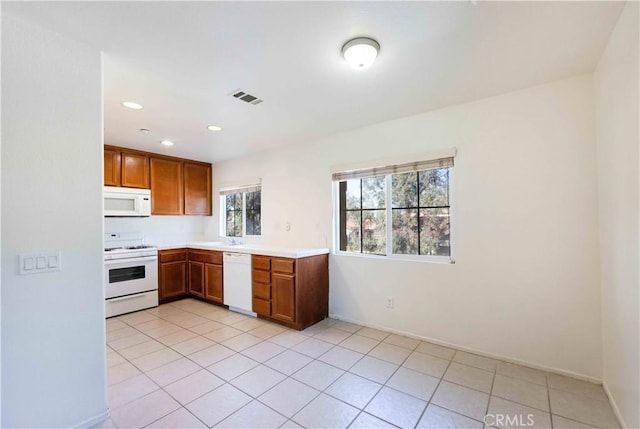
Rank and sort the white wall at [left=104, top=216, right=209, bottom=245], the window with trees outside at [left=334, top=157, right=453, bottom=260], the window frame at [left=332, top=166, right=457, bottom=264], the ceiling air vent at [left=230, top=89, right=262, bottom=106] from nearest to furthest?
the ceiling air vent at [left=230, top=89, right=262, bottom=106]
the window frame at [left=332, top=166, right=457, bottom=264]
the window with trees outside at [left=334, top=157, right=453, bottom=260]
the white wall at [left=104, top=216, right=209, bottom=245]

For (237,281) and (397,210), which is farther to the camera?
(237,281)

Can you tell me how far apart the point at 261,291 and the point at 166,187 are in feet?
8.30

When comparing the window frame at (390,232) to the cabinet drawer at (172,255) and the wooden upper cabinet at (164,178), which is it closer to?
the cabinet drawer at (172,255)

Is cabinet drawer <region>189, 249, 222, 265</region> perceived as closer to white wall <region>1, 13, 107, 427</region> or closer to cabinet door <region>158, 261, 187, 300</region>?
cabinet door <region>158, 261, 187, 300</region>

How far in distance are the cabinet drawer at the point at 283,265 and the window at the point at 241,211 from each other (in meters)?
1.30

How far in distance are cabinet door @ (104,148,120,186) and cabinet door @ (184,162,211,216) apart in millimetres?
1012

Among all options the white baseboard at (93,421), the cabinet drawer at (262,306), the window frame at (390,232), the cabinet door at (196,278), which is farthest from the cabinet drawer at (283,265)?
the white baseboard at (93,421)

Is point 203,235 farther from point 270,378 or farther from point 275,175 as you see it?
point 270,378

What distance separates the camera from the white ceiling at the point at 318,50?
1518 mm

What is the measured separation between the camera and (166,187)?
473 cm

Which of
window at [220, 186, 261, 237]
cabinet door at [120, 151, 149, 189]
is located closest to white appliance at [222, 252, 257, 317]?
window at [220, 186, 261, 237]

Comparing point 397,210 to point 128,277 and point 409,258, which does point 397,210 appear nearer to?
point 409,258

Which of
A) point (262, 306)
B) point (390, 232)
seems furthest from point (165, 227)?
point (390, 232)

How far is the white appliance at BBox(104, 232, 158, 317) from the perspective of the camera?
12.3 feet
